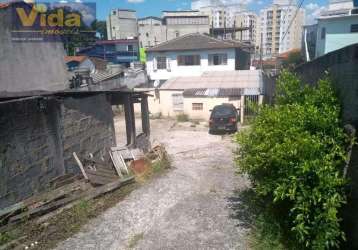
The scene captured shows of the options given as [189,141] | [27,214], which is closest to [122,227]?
[27,214]

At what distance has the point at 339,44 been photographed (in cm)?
2664

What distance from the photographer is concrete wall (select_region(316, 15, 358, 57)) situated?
1007 inches

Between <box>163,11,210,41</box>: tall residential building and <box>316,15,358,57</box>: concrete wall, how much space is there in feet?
76.2

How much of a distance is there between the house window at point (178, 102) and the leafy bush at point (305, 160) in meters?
16.7

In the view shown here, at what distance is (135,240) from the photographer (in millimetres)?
6363

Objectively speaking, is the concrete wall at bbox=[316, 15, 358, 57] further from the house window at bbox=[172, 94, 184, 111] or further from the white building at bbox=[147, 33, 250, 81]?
the house window at bbox=[172, 94, 184, 111]

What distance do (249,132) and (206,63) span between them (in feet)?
79.3

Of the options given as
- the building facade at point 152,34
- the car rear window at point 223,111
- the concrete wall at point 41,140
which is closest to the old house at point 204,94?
the car rear window at point 223,111

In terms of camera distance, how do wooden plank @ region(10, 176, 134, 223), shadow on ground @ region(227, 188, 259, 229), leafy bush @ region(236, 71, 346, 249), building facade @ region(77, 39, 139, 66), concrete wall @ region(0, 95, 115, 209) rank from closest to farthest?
leafy bush @ region(236, 71, 346, 249) → wooden plank @ region(10, 176, 134, 223) → concrete wall @ region(0, 95, 115, 209) → shadow on ground @ region(227, 188, 259, 229) → building facade @ region(77, 39, 139, 66)

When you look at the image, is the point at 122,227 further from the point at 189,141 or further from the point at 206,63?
the point at 206,63

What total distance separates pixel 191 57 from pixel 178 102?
8.86 m

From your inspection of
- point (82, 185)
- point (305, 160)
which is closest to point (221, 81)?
point (82, 185)

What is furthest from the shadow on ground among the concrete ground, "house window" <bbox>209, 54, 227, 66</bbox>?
"house window" <bbox>209, 54, 227, 66</bbox>

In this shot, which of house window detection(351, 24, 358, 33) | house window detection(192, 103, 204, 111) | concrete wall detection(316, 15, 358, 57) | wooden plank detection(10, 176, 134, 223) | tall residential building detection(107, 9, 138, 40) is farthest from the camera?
tall residential building detection(107, 9, 138, 40)
